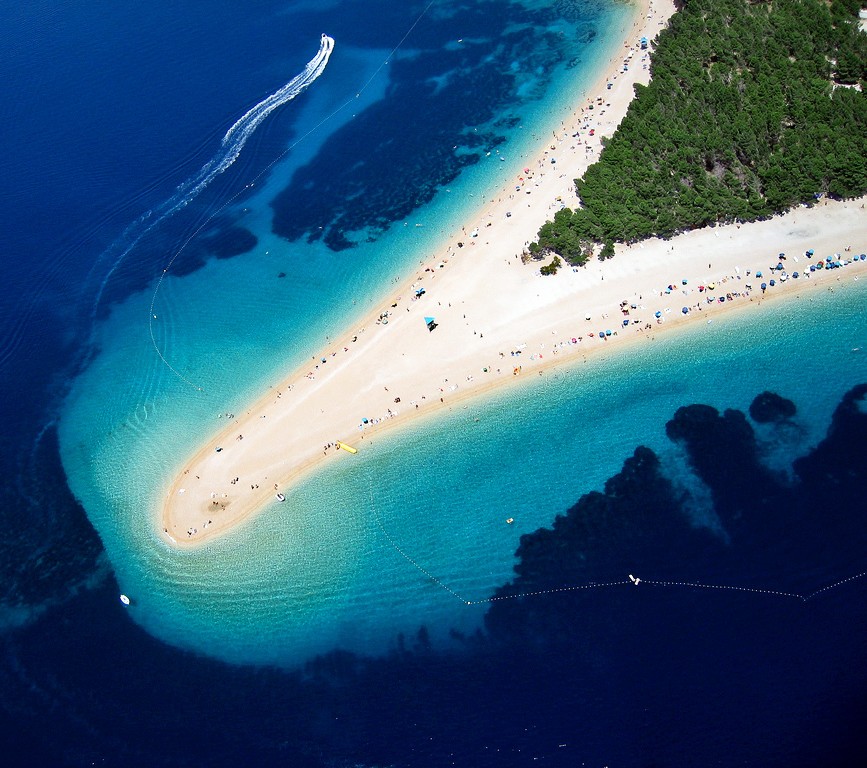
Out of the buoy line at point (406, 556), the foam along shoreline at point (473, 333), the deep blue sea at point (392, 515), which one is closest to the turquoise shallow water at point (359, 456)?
the buoy line at point (406, 556)

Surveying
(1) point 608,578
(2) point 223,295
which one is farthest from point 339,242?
(1) point 608,578

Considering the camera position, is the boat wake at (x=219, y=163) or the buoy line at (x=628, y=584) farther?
the boat wake at (x=219, y=163)

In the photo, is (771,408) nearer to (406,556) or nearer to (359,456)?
(406,556)

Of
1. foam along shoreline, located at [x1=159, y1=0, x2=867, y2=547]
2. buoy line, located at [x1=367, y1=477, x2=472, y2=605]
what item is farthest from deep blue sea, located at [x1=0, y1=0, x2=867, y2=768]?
foam along shoreline, located at [x1=159, y1=0, x2=867, y2=547]

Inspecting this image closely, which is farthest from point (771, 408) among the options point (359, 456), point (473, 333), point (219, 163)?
point (219, 163)

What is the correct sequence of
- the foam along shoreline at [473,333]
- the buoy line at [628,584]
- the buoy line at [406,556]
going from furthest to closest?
the foam along shoreline at [473,333], the buoy line at [406,556], the buoy line at [628,584]

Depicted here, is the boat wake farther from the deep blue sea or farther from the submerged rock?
the submerged rock

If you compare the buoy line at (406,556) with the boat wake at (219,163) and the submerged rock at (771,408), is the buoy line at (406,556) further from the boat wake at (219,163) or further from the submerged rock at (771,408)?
the boat wake at (219,163)
